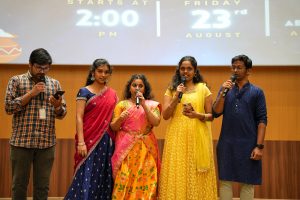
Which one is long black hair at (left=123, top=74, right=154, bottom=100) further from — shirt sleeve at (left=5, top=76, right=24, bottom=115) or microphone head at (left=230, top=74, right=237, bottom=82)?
shirt sleeve at (left=5, top=76, right=24, bottom=115)

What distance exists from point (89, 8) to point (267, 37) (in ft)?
6.42

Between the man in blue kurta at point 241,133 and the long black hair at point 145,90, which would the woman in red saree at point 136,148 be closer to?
the long black hair at point 145,90

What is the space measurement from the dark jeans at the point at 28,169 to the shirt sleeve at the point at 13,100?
281mm

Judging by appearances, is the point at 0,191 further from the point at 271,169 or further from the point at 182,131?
the point at 271,169

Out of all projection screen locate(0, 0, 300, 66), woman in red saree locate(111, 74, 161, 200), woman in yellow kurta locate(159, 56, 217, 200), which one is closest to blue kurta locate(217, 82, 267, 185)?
woman in yellow kurta locate(159, 56, 217, 200)

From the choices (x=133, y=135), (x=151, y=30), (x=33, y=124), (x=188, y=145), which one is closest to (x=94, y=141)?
(x=133, y=135)

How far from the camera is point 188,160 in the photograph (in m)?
2.57

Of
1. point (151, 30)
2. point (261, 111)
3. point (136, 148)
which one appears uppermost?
point (151, 30)

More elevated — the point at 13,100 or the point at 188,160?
the point at 13,100

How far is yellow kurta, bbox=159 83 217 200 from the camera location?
2529mm

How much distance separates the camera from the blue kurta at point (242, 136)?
2539mm

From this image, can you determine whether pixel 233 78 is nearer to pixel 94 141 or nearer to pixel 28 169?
pixel 94 141

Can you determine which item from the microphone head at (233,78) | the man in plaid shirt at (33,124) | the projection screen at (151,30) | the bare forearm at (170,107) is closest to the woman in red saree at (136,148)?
the bare forearm at (170,107)

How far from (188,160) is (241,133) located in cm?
42
